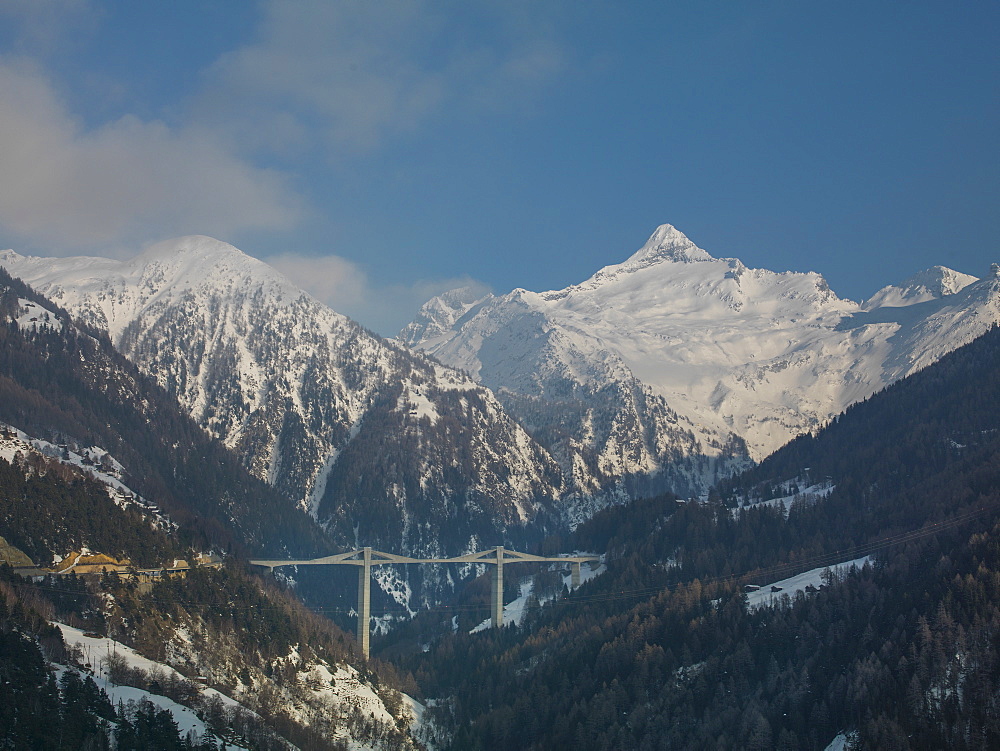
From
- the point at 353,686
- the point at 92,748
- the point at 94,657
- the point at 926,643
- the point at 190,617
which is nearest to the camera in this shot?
the point at 92,748

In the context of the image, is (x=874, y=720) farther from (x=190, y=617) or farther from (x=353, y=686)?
(x=190, y=617)

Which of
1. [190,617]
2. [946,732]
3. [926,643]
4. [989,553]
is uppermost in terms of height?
[190,617]

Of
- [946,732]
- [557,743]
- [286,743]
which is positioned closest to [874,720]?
[946,732]

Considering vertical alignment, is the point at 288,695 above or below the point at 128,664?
below

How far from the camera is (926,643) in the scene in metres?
171

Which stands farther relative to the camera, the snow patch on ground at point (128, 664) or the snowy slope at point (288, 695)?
the snowy slope at point (288, 695)

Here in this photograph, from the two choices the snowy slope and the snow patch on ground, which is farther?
the snowy slope

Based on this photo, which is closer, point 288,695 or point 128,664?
point 128,664

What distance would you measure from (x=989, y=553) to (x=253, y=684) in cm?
11035

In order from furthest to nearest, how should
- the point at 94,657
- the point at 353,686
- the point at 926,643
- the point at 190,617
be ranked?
the point at 353,686
the point at 190,617
the point at 926,643
the point at 94,657

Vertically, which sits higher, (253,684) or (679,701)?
(253,684)

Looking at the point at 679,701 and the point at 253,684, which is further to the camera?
the point at 679,701

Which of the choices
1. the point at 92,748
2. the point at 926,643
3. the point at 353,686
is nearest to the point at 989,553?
the point at 926,643

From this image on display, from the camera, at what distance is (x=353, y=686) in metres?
199
